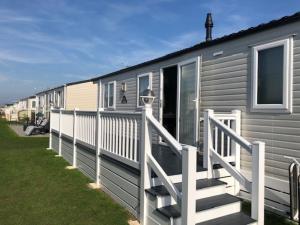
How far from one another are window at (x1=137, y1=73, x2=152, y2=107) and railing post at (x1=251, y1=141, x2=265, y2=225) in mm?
5165

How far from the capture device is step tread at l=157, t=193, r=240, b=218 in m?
3.86

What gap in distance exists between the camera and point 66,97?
2025 centimetres

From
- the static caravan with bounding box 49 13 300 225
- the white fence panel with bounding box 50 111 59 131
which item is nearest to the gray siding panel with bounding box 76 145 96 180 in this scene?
the static caravan with bounding box 49 13 300 225

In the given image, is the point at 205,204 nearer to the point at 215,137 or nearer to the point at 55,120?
the point at 215,137

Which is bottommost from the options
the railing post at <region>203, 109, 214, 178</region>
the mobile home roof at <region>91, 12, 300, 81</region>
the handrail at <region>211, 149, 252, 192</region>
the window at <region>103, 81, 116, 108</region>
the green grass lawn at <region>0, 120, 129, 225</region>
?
the green grass lawn at <region>0, 120, 129, 225</region>

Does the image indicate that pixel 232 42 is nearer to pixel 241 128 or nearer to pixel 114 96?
pixel 241 128

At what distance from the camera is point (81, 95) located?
64.7 feet

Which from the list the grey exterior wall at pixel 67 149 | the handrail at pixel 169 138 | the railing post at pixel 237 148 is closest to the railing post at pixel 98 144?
the handrail at pixel 169 138

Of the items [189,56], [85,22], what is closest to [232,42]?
[189,56]

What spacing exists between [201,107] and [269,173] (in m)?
2.12

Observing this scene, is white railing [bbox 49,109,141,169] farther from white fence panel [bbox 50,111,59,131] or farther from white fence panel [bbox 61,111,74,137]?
white fence panel [bbox 50,111,59,131]

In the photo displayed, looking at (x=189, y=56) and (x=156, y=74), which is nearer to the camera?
(x=189, y=56)

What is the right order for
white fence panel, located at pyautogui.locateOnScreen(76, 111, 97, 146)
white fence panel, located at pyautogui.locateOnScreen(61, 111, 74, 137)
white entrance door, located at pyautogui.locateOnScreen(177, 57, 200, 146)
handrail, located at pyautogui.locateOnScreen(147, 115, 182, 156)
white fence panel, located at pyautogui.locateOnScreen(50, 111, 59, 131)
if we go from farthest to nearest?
white fence panel, located at pyautogui.locateOnScreen(50, 111, 59, 131), white fence panel, located at pyautogui.locateOnScreen(61, 111, 74, 137), white fence panel, located at pyautogui.locateOnScreen(76, 111, 97, 146), white entrance door, located at pyautogui.locateOnScreen(177, 57, 200, 146), handrail, located at pyautogui.locateOnScreen(147, 115, 182, 156)

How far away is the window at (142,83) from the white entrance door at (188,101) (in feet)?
5.36
